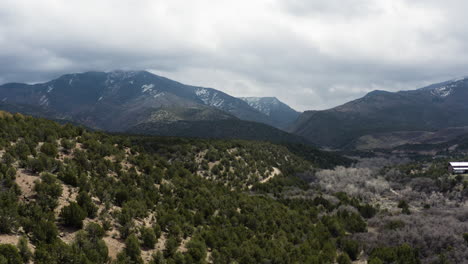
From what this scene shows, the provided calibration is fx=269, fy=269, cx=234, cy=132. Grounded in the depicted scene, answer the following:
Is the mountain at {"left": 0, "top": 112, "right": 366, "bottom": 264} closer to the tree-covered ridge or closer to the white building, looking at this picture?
the tree-covered ridge

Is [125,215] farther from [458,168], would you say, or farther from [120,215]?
[458,168]

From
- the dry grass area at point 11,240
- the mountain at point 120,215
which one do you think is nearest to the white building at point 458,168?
the mountain at point 120,215

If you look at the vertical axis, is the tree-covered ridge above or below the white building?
below

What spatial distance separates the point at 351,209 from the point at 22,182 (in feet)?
104

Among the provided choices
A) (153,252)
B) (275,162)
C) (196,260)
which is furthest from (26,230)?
(275,162)

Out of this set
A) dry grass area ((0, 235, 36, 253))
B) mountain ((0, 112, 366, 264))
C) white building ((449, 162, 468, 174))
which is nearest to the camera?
dry grass area ((0, 235, 36, 253))

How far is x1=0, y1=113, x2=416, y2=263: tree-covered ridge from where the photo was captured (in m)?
12.5

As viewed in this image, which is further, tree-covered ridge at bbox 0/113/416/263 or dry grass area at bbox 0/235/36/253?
tree-covered ridge at bbox 0/113/416/263

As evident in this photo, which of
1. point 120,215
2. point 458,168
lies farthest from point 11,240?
point 458,168

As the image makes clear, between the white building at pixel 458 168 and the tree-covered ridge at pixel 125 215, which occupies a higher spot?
the white building at pixel 458 168

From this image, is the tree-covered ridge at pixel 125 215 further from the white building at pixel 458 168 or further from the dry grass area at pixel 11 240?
the white building at pixel 458 168

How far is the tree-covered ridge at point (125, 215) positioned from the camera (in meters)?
12.5

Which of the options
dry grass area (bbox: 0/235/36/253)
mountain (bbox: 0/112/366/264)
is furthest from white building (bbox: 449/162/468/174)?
dry grass area (bbox: 0/235/36/253)

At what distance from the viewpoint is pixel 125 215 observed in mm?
16031
